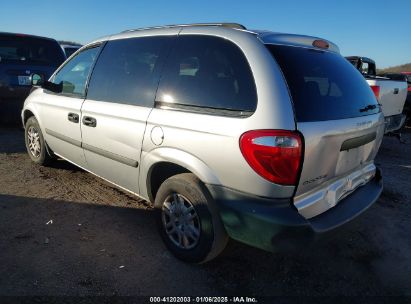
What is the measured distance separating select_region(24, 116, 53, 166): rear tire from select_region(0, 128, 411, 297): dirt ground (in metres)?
0.78

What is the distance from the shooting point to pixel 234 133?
95.5 inches

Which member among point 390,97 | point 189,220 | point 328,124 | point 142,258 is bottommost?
point 142,258

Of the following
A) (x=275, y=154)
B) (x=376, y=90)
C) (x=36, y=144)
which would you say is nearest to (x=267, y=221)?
(x=275, y=154)

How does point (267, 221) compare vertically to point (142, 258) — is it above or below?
above

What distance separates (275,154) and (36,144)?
404 cm

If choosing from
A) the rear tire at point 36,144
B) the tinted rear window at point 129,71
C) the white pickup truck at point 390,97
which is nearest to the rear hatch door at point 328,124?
the tinted rear window at point 129,71

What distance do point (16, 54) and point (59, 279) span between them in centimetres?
617

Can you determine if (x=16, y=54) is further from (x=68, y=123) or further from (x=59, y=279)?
(x=59, y=279)

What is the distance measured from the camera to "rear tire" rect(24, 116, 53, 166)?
4969 millimetres

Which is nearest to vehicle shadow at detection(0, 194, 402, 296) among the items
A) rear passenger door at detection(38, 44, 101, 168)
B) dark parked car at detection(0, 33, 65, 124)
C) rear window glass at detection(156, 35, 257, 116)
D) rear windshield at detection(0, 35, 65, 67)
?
rear passenger door at detection(38, 44, 101, 168)

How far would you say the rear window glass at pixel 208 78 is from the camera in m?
2.52

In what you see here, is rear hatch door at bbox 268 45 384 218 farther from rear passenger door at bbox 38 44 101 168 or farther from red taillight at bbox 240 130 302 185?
rear passenger door at bbox 38 44 101 168

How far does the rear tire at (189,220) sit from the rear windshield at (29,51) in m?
5.83

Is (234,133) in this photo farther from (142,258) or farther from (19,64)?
(19,64)
